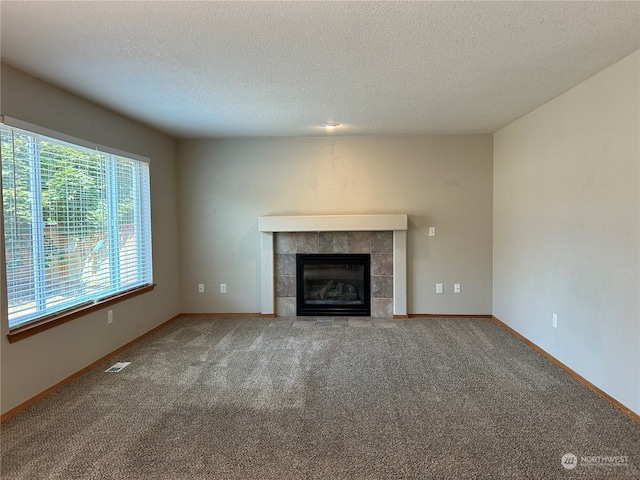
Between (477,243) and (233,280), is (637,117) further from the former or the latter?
(233,280)

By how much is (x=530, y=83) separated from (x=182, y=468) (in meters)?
3.42

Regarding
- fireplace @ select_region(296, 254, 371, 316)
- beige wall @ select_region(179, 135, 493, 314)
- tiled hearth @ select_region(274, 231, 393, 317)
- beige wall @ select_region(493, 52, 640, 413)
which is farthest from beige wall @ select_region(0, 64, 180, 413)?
beige wall @ select_region(493, 52, 640, 413)

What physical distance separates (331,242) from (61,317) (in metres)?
2.97

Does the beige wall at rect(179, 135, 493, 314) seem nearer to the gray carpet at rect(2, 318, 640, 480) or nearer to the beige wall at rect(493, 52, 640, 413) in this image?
the beige wall at rect(493, 52, 640, 413)

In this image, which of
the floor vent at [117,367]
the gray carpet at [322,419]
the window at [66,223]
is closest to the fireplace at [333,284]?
the gray carpet at [322,419]

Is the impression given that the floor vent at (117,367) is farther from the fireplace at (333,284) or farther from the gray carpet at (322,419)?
the fireplace at (333,284)

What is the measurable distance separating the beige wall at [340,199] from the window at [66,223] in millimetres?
939

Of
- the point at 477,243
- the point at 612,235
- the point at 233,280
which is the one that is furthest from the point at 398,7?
the point at 233,280

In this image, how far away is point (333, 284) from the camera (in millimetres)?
5000

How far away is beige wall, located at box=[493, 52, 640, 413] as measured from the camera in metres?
2.39

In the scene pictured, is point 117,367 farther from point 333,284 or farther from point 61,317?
point 333,284

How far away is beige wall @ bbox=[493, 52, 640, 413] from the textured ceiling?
0.25m

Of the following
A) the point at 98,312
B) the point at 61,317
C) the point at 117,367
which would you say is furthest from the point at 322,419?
the point at 98,312

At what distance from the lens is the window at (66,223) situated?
2.52 metres
